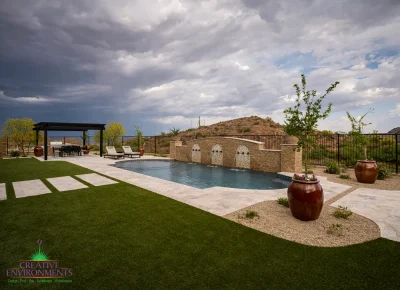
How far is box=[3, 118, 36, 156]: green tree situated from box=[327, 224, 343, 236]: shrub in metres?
26.5

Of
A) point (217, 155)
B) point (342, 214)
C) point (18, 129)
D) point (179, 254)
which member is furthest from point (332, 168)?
point (18, 129)

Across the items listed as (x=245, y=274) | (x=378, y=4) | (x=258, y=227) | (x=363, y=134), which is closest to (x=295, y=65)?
(x=378, y=4)

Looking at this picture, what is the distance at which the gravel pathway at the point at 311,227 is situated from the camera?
357 centimetres

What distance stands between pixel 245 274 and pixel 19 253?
3.42m

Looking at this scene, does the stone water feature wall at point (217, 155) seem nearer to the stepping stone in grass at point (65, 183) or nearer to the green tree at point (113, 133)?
the stepping stone in grass at point (65, 183)

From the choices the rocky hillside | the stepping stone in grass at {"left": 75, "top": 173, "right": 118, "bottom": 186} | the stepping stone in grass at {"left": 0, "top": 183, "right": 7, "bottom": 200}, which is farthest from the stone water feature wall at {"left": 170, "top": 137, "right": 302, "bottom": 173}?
the rocky hillside

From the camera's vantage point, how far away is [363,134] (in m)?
9.26

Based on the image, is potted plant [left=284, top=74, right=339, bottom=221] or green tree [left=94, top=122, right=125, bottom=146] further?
green tree [left=94, top=122, right=125, bottom=146]

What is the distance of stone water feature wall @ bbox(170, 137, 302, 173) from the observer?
1073 cm

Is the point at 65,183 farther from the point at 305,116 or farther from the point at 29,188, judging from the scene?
the point at 305,116

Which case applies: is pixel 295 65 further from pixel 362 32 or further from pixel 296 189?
pixel 296 189

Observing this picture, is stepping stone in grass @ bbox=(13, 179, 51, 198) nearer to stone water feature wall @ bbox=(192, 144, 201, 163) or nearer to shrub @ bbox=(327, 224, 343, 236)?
shrub @ bbox=(327, 224, 343, 236)

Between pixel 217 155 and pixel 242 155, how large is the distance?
85.7 inches

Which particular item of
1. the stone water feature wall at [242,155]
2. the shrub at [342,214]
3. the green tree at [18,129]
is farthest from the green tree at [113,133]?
the shrub at [342,214]
